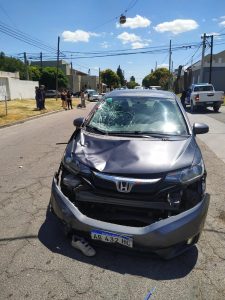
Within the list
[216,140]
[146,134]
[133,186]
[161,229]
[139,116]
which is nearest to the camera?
[161,229]

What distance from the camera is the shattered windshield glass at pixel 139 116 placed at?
177 inches

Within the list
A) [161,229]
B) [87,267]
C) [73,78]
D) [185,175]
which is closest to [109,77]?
[73,78]

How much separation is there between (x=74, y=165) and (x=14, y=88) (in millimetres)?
33975

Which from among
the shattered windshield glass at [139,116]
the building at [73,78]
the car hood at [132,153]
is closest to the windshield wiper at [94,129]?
the shattered windshield glass at [139,116]

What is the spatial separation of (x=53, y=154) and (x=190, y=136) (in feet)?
15.6

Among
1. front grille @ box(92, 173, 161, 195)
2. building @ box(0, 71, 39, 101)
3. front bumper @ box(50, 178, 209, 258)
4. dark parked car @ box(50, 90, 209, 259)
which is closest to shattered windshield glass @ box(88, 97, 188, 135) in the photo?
dark parked car @ box(50, 90, 209, 259)

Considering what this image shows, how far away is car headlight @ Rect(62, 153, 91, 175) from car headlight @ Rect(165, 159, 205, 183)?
0.85 metres

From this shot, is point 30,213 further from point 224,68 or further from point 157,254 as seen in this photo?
point 224,68

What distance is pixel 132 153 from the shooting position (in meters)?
3.62

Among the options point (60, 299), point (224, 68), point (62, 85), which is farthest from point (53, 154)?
point (62, 85)

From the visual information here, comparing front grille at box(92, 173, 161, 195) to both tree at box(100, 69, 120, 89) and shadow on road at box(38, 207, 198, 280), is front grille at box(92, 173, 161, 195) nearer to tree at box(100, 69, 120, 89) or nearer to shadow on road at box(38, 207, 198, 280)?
shadow on road at box(38, 207, 198, 280)

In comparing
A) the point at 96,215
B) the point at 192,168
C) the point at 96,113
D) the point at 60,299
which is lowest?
the point at 60,299

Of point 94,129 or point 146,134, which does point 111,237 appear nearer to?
point 146,134

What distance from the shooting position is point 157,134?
4.29 m
